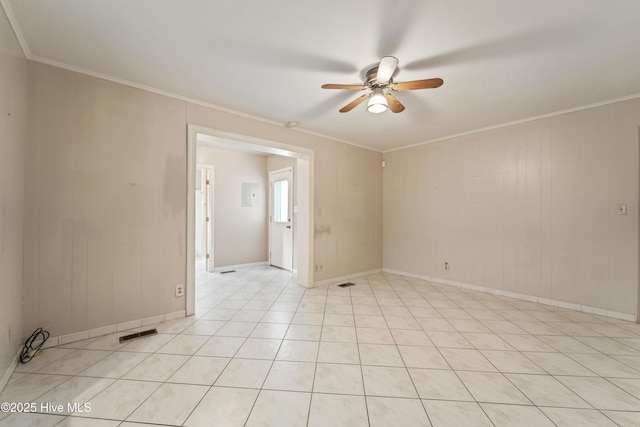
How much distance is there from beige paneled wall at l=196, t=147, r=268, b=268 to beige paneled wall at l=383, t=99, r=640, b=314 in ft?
10.5

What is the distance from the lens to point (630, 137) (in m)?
2.75

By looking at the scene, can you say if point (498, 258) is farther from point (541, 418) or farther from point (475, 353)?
point (541, 418)

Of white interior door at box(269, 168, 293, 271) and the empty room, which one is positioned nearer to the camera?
the empty room

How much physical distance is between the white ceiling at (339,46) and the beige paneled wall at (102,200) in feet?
0.77

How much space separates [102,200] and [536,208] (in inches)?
201

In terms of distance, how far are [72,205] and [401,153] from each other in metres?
4.77

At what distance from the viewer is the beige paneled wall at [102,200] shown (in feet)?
6.80

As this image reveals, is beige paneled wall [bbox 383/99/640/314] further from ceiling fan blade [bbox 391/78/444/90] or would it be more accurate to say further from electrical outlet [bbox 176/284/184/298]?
electrical outlet [bbox 176/284/184/298]

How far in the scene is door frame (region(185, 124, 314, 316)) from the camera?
9.25ft

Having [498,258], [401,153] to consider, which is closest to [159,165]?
[401,153]

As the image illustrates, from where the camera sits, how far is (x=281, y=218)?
215 inches

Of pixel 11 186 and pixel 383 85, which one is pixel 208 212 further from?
pixel 383 85

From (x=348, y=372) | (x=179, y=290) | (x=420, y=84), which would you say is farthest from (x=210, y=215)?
(x=420, y=84)

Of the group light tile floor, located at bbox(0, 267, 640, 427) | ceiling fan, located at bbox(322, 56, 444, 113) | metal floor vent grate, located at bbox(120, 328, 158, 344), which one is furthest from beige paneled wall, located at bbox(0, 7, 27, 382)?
ceiling fan, located at bbox(322, 56, 444, 113)
